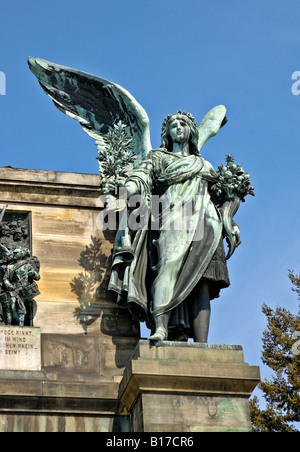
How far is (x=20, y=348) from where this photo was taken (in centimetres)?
1284

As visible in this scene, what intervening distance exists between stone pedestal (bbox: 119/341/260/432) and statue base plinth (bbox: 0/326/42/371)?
133 cm

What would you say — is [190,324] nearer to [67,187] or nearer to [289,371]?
[67,187]

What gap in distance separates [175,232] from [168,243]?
0.18m

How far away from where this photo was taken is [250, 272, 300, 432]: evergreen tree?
22.3m

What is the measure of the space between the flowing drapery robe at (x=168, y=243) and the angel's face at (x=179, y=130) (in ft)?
1.15

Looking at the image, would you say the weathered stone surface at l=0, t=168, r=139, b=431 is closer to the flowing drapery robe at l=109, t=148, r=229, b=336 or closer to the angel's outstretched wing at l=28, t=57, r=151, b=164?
the flowing drapery robe at l=109, t=148, r=229, b=336

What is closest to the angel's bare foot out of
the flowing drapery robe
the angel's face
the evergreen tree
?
the flowing drapery robe

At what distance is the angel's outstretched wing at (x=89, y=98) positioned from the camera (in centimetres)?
1503

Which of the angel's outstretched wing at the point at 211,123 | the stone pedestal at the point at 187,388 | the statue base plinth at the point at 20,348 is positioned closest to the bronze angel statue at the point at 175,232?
the angel's outstretched wing at the point at 211,123

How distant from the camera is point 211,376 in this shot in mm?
11969

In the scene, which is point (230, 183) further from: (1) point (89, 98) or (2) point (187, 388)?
(2) point (187, 388)
